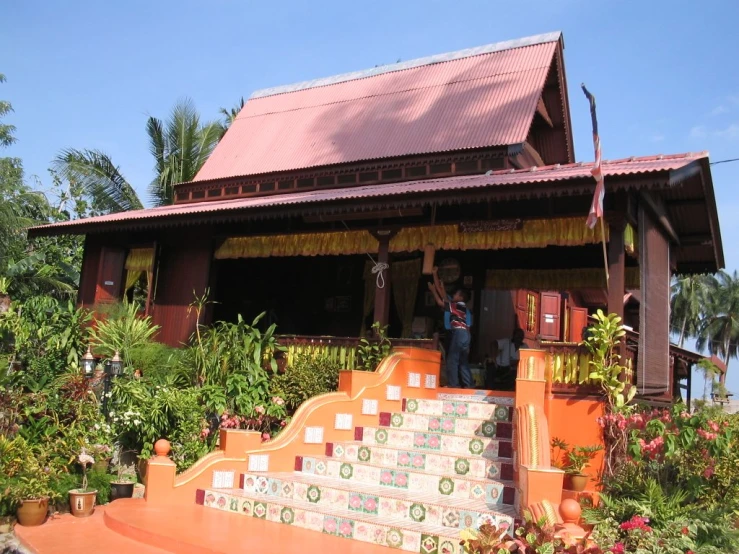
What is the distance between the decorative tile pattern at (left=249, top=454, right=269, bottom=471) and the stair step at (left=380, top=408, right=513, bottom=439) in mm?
1428

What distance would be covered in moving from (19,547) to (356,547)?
283cm

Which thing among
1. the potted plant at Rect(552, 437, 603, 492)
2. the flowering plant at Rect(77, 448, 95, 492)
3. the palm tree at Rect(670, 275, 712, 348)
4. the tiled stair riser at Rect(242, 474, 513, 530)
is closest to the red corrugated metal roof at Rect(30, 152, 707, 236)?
the potted plant at Rect(552, 437, 603, 492)

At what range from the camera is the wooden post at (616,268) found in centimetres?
795

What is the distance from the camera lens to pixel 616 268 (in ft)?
26.9

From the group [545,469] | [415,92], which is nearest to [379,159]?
[415,92]

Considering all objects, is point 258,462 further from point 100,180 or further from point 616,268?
point 100,180

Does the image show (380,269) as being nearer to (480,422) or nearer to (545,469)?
(480,422)

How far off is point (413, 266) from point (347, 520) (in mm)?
7267

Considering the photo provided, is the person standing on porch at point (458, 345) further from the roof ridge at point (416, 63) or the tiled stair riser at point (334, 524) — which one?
the roof ridge at point (416, 63)

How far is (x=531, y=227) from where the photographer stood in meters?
9.10

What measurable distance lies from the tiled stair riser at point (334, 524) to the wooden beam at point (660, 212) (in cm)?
504

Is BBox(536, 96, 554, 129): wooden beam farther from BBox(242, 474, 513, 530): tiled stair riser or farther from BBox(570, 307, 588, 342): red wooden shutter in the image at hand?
BBox(242, 474, 513, 530): tiled stair riser

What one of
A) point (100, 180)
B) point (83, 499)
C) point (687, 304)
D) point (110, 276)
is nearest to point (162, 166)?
point (100, 180)

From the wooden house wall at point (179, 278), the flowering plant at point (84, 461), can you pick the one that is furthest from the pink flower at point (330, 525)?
the wooden house wall at point (179, 278)
